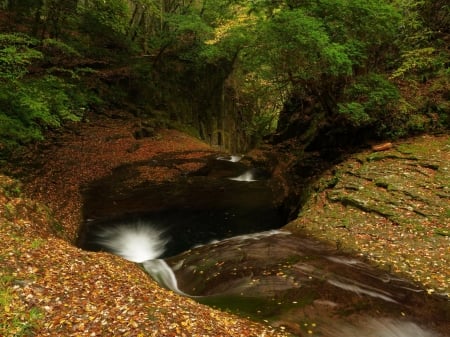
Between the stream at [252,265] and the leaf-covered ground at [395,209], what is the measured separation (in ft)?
2.12

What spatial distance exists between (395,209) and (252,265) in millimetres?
4929

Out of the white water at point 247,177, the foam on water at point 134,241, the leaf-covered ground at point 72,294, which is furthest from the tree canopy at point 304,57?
the white water at point 247,177

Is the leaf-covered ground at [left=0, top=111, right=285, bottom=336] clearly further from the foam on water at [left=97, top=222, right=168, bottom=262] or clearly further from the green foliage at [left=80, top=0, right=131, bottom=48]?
the green foliage at [left=80, top=0, right=131, bottom=48]

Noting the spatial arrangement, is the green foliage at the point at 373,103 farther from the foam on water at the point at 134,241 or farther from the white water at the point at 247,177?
the foam on water at the point at 134,241

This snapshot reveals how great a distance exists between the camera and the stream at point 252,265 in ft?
20.7

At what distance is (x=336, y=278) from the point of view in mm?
Result: 7566

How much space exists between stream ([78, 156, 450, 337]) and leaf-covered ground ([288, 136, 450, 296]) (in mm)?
647

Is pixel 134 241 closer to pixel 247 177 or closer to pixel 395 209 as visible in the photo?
pixel 395 209

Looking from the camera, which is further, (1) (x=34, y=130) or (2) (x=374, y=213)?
(1) (x=34, y=130)

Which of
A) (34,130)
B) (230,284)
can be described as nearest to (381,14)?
(230,284)

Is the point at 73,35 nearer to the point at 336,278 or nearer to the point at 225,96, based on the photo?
the point at 225,96

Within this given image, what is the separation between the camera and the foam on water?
12020 millimetres

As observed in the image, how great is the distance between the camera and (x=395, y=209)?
10203 mm

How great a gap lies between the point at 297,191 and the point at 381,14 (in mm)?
8086
